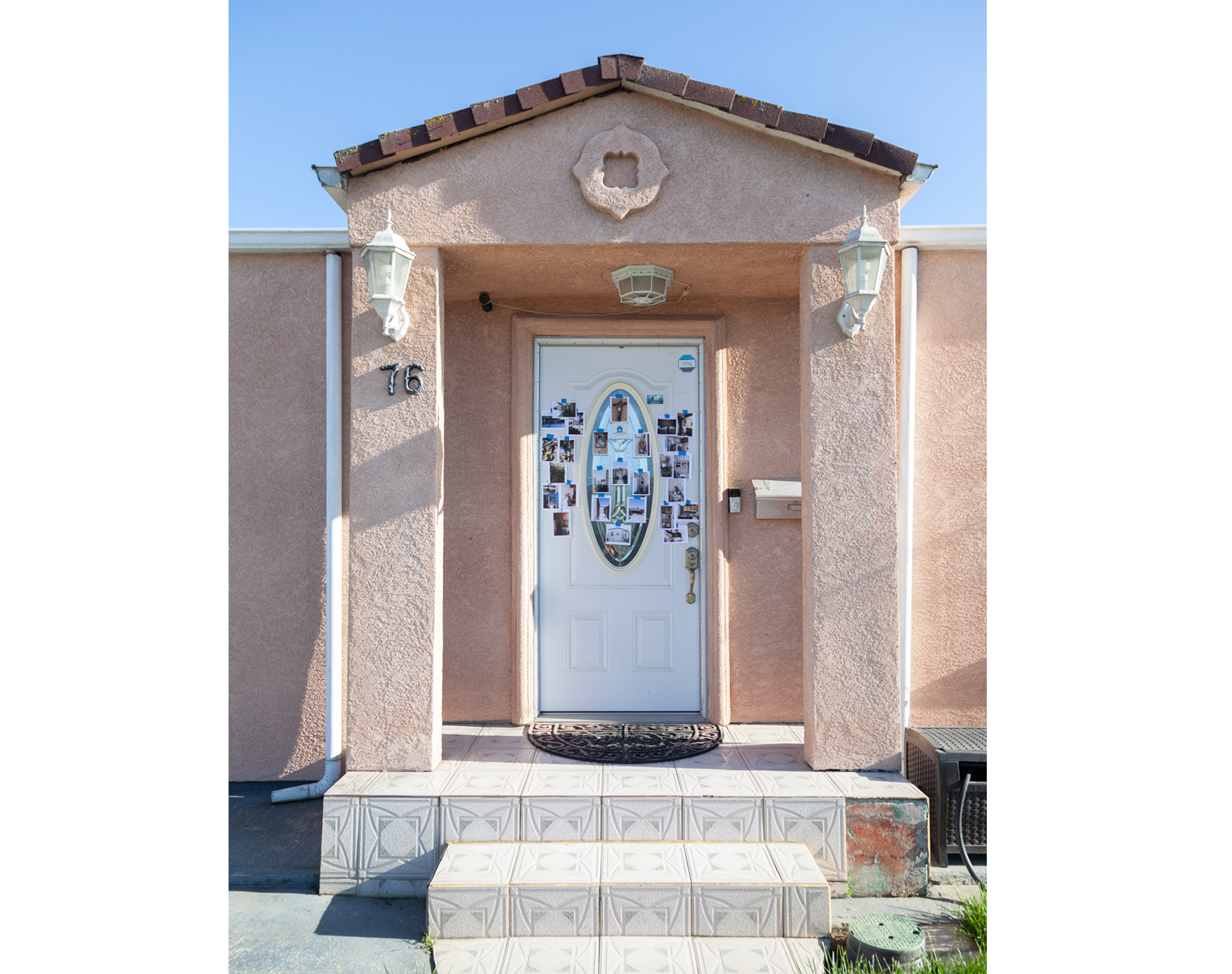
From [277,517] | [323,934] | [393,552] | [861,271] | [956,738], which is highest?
[861,271]

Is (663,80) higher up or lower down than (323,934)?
higher up

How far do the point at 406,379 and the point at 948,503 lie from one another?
12.4 feet

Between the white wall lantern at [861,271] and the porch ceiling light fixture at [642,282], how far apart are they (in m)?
1.07

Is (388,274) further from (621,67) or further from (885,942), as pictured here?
(885,942)

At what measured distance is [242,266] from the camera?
203 inches

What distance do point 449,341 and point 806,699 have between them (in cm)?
346

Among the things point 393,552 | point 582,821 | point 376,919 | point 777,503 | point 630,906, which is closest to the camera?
point 630,906

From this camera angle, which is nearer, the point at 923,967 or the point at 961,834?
the point at 923,967

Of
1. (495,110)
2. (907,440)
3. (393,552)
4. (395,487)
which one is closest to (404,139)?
(495,110)

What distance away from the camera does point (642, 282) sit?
180 inches

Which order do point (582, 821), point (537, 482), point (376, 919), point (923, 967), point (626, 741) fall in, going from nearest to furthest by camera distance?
point (923, 967), point (376, 919), point (582, 821), point (626, 741), point (537, 482)

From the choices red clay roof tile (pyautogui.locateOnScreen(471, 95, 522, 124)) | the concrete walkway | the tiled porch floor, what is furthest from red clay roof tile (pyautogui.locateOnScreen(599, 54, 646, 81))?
the concrete walkway
